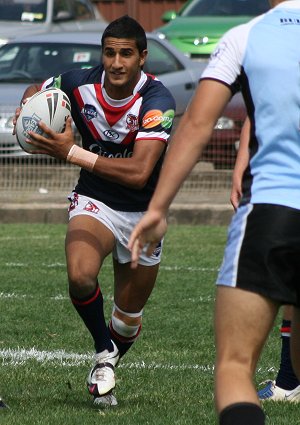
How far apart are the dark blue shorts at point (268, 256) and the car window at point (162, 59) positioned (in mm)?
11905

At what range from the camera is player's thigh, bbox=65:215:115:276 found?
602 cm

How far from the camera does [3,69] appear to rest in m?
15.7

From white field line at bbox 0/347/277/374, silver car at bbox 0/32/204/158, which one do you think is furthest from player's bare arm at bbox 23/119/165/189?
silver car at bbox 0/32/204/158

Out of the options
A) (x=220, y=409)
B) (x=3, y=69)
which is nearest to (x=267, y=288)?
(x=220, y=409)

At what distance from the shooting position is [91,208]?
6309 millimetres

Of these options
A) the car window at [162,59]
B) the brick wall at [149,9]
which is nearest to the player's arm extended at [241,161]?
the car window at [162,59]

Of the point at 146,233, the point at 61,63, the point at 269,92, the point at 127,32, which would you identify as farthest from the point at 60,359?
the point at 61,63

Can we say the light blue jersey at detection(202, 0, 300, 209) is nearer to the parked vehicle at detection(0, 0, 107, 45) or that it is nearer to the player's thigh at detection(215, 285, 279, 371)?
the player's thigh at detection(215, 285, 279, 371)

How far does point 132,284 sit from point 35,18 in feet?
40.9

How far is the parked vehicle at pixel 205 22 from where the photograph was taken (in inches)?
685

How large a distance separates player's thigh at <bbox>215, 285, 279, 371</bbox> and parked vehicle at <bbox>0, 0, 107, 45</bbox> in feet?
46.4

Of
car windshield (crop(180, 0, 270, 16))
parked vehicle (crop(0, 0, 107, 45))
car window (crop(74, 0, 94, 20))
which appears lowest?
car window (crop(74, 0, 94, 20))

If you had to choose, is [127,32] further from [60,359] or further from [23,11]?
[23,11]

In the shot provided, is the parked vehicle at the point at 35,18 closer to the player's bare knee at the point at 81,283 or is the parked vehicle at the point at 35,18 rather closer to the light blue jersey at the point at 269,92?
the player's bare knee at the point at 81,283
